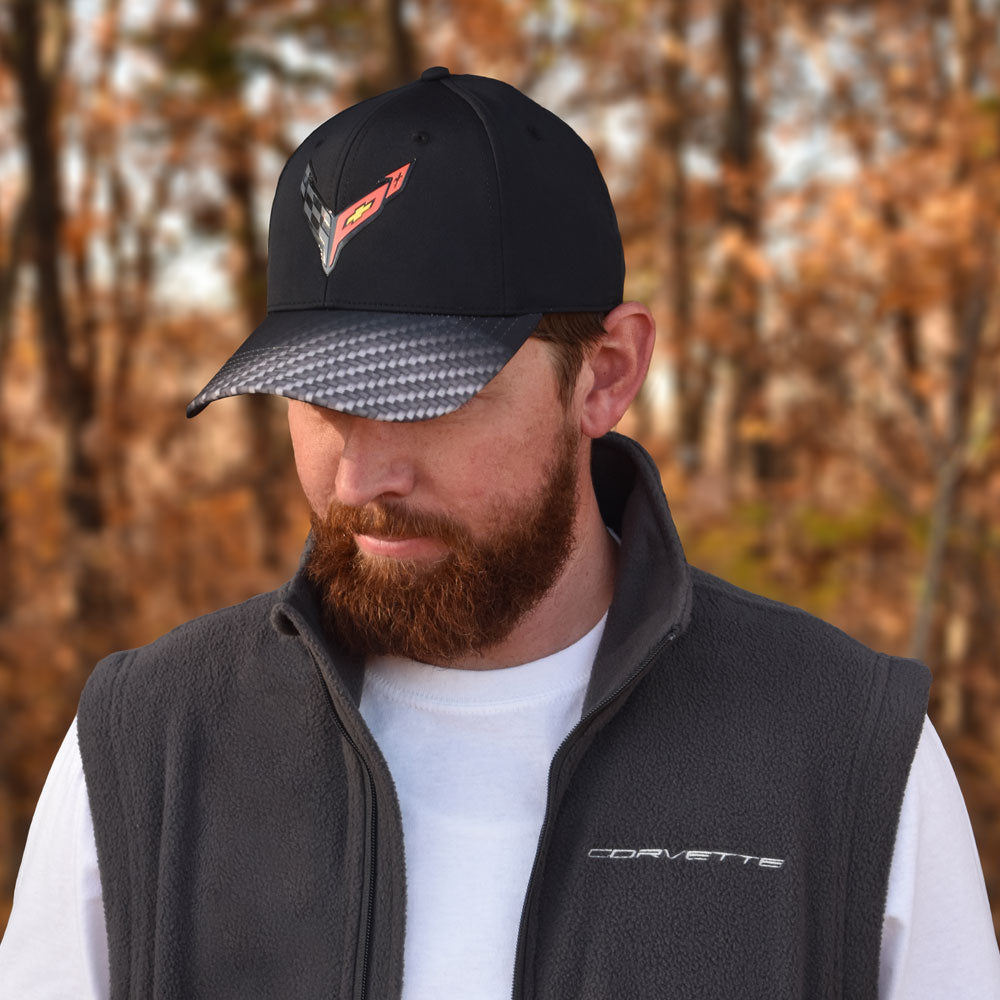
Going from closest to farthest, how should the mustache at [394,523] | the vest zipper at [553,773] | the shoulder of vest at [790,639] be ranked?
the vest zipper at [553,773]
the mustache at [394,523]
the shoulder of vest at [790,639]

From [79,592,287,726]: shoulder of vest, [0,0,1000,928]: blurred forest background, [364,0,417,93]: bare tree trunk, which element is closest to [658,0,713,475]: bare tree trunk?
[0,0,1000,928]: blurred forest background

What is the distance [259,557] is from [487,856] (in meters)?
11.5

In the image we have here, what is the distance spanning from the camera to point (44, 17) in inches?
449

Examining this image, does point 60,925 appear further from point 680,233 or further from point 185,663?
point 680,233

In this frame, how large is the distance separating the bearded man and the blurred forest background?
17.5ft

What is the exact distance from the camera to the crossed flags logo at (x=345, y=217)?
1.97 meters

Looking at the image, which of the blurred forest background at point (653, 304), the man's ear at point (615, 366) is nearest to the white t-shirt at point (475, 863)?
the man's ear at point (615, 366)

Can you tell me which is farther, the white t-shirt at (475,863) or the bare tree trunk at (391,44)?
the bare tree trunk at (391,44)

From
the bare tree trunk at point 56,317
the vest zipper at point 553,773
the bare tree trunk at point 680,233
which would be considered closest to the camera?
the vest zipper at point 553,773

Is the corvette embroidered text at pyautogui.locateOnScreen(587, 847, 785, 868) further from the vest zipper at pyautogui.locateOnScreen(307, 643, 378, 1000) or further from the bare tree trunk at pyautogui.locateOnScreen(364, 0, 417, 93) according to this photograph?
the bare tree trunk at pyautogui.locateOnScreen(364, 0, 417, 93)

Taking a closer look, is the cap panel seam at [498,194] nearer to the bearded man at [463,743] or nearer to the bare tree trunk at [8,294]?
the bearded man at [463,743]

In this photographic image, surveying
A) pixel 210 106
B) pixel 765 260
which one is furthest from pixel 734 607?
pixel 210 106

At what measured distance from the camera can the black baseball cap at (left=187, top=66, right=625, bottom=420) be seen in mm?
1909

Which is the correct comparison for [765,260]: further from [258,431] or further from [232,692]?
[258,431]
